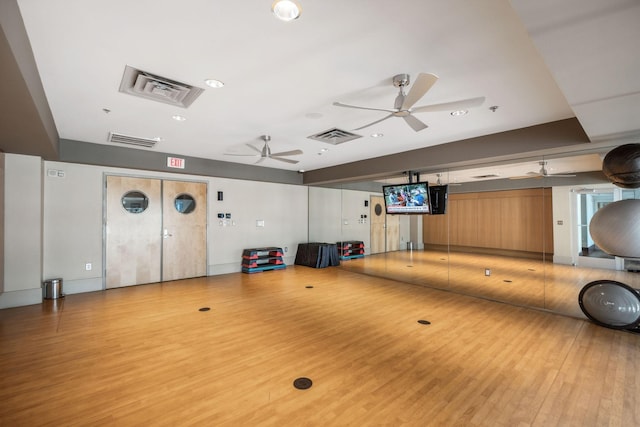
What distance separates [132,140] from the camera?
5.39 meters

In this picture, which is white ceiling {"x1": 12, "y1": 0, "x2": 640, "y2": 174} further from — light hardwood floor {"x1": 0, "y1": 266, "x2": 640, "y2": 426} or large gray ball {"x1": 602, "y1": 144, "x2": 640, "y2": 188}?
light hardwood floor {"x1": 0, "y1": 266, "x2": 640, "y2": 426}

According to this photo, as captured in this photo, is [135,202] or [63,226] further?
[135,202]

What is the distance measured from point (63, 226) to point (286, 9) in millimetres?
6213

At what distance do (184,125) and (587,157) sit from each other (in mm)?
6454

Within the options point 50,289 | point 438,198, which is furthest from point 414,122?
point 50,289

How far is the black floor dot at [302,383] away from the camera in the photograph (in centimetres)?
260

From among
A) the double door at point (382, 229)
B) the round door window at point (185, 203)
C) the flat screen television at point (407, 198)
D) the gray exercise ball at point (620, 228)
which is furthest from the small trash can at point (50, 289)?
the gray exercise ball at point (620, 228)

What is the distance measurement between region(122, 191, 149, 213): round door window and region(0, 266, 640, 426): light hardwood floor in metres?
2.07

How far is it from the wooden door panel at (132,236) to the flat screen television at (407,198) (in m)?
5.43

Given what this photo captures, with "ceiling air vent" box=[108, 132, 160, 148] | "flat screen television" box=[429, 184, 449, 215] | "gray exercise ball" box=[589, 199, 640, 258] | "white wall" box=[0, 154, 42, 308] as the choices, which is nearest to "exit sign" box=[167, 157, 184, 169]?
"ceiling air vent" box=[108, 132, 160, 148]

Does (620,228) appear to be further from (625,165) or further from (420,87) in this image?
(420,87)

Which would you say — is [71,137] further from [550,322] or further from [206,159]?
[550,322]

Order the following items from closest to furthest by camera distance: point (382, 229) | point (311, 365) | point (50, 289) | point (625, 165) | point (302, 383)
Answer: point (302, 383), point (311, 365), point (625, 165), point (50, 289), point (382, 229)

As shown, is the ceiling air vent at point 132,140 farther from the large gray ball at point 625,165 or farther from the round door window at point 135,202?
the large gray ball at point 625,165
